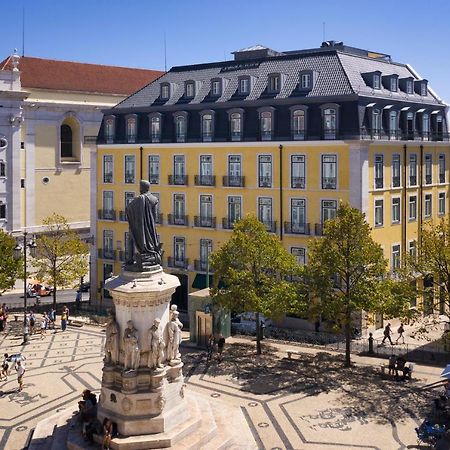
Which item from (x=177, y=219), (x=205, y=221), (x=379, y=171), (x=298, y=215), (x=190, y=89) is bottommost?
(x=205, y=221)

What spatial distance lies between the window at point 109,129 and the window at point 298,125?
15.4m

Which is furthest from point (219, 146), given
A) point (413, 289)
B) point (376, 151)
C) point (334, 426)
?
point (334, 426)

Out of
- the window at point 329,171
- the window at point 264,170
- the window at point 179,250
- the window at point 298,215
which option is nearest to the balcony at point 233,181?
the window at point 264,170

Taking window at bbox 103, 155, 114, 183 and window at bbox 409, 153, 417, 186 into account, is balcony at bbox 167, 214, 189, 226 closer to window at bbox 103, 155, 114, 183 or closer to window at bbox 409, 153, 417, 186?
window at bbox 103, 155, 114, 183

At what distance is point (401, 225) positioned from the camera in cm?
4266

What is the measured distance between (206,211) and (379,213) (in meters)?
11.5

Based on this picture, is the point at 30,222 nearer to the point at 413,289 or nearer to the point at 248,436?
the point at 413,289

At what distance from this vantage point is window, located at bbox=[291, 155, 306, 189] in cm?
4106

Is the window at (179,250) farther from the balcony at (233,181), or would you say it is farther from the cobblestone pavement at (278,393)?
the cobblestone pavement at (278,393)

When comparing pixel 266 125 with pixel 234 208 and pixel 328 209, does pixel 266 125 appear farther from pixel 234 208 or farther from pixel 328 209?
pixel 328 209

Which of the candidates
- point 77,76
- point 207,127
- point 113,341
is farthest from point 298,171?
point 77,76

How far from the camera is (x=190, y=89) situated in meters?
47.6

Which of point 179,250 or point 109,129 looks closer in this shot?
point 179,250

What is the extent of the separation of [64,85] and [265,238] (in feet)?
139
